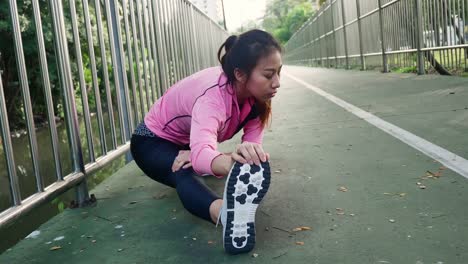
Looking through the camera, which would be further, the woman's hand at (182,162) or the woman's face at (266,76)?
the woman's hand at (182,162)

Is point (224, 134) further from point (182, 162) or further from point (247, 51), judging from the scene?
point (247, 51)

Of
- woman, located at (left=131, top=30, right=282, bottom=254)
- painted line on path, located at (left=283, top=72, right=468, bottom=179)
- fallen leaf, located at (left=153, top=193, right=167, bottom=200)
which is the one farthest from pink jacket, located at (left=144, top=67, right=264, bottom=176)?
painted line on path, located at (left=283, top=72, right=468, bottom=179)

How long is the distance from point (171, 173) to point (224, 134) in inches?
12.5

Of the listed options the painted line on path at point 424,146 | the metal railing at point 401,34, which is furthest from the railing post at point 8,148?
the metal railing at point 401,34

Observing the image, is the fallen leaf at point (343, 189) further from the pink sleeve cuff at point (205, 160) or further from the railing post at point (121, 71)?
the railing post at point (121, 71)

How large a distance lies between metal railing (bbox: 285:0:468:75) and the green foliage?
6384cm

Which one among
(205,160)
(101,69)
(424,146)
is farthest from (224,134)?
(101,69)

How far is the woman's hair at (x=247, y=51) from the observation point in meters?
2.14

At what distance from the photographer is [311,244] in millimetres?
1840

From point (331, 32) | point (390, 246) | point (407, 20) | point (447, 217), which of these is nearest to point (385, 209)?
point (447, 217)

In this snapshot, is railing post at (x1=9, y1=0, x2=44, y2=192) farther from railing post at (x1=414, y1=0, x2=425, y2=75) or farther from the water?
railing post at (x1=414, y1=0, x2=425, y2=75)

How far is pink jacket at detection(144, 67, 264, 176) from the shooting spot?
1.99 meters

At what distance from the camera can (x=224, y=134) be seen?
2529 mm

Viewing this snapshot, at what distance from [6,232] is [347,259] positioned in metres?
2.21
